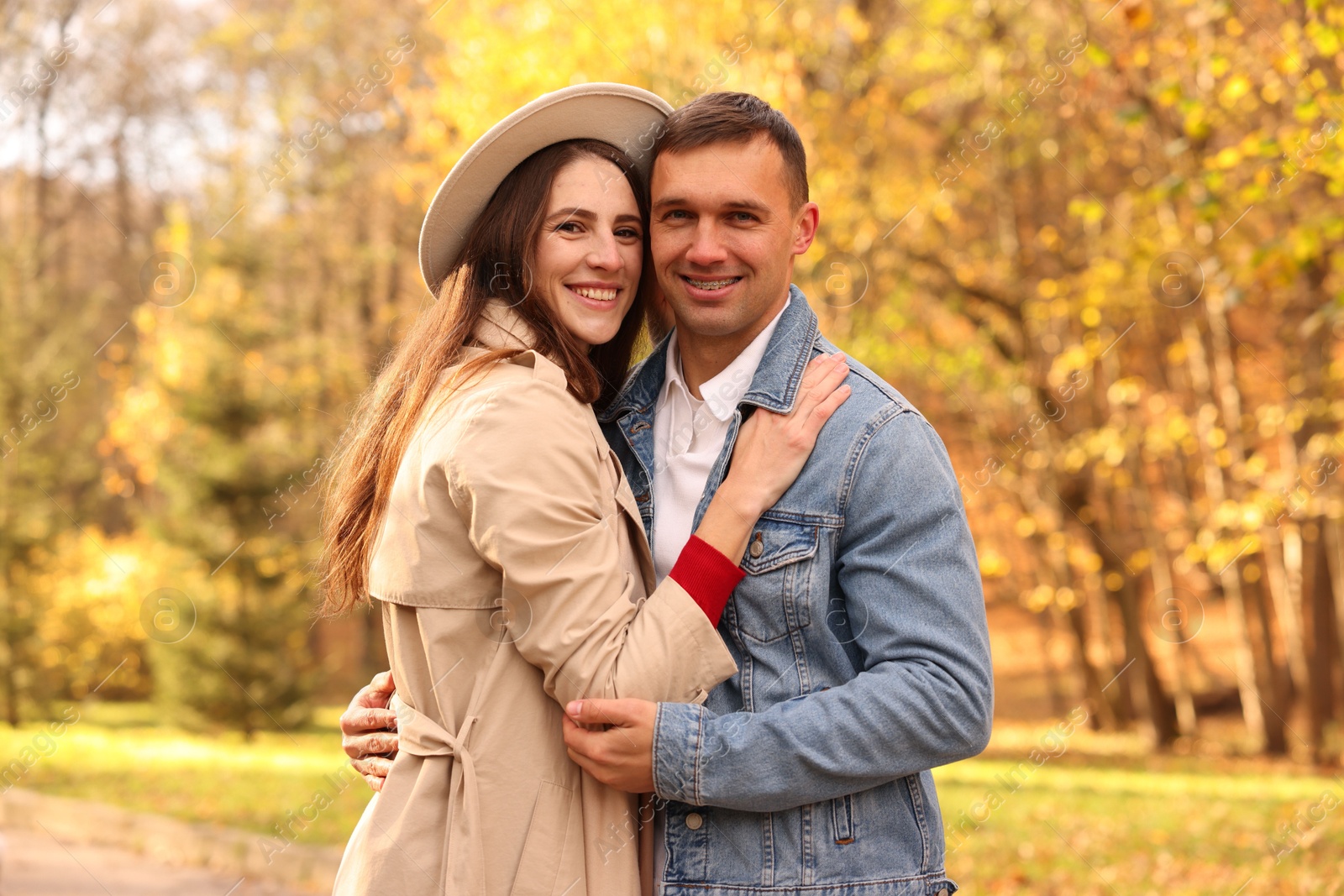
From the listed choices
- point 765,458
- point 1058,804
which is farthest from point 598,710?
point 1058,804

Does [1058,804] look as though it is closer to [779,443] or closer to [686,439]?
[686,439]

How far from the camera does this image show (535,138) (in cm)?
252

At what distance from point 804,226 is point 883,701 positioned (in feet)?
3.73

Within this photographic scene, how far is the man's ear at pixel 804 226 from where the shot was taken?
8.35 feet

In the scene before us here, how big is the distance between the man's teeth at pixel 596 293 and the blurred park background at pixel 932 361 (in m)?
3.88

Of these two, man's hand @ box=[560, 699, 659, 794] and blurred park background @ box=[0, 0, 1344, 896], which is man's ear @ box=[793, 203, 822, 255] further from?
blurred park background @ box=[0, 0, 1344, 896]

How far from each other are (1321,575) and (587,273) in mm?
11250

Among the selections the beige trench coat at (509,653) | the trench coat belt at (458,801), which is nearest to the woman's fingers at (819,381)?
the beige trench coat at (509,653)

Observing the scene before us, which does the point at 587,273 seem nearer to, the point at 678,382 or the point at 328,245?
the point at 678,382

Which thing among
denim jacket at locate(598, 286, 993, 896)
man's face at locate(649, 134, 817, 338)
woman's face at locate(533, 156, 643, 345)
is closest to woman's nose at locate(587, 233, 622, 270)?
woman's face at locate(533, 156, 643, 345)

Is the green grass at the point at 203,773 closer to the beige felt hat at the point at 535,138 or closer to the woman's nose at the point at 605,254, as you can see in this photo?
the beige felt hat at the point at 535,138

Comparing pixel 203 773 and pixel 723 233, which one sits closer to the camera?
pixel 723 233

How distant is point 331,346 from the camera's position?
1443cm

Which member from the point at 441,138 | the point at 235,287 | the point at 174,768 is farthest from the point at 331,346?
the point at 174,768
